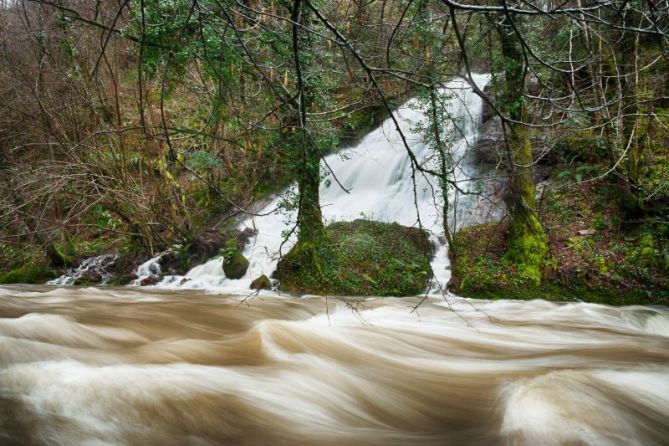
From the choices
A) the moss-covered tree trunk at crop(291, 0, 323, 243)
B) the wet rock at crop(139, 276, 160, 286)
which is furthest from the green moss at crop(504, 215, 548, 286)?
the wet rock at crop(139, 276, 160, 286)

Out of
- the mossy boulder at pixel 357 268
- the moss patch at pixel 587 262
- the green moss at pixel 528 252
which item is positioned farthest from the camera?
the mossy boulder at pixel 357 268

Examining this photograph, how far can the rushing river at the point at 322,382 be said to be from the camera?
5.90ft

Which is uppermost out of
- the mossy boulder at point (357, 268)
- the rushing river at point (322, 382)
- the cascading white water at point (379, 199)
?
the cascading white water at point (379, 199)

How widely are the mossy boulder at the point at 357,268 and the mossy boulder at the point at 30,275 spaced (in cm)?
603

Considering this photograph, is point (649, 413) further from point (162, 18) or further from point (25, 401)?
point (162, 18)

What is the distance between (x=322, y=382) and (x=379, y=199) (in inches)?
336

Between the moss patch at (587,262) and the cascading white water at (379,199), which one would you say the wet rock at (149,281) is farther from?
the moss patch at (587,262)

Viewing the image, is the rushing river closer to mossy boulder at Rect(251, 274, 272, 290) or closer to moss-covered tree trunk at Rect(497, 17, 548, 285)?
moss-covered tree trunk at Rect(497, 17, 548, 285)

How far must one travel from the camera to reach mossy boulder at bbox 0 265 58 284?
30.6 feet

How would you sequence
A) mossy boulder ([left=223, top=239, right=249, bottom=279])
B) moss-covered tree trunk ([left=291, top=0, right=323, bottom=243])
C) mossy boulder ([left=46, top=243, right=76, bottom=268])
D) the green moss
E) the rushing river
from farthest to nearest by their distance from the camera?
mossy boulder ([left=46, top=243, right=76, bottom=268])
mossy boulder ([left=223, top=239, right=249, bottom=279])
the green moss
the rushing river
moss-covered tree trunk ([left=291, top=0, right=323, bottom=243])

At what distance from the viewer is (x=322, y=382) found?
104 inches

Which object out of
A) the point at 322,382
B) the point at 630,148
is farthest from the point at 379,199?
the point at 322,382

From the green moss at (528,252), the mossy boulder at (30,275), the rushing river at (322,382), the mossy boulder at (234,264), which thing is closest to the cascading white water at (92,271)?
the mossy boulder at (30,275)

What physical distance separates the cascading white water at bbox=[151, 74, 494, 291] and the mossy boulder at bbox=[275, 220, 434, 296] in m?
0.66
